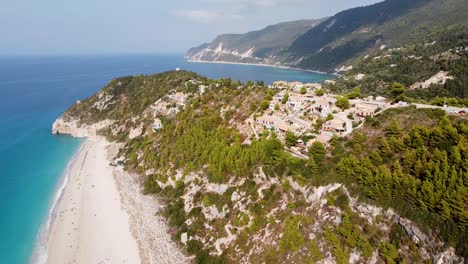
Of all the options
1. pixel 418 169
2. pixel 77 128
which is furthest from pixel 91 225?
pixel 77 128

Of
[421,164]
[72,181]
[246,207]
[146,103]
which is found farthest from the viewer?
[146,103]

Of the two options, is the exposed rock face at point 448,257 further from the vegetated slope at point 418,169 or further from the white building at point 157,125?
the white building at point 157,125

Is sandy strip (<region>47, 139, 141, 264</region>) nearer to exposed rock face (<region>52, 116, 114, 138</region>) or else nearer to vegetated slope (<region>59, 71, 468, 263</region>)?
vegetated slope (<region>59, 71, 468, 263</region>)

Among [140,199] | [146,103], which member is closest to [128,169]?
[140,199]

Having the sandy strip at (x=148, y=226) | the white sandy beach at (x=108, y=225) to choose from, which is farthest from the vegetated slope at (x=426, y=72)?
the white sandy beach at (x=108, y=225)

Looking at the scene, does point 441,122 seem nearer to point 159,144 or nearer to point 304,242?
point 304,242

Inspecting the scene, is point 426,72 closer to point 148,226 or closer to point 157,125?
point 157,125

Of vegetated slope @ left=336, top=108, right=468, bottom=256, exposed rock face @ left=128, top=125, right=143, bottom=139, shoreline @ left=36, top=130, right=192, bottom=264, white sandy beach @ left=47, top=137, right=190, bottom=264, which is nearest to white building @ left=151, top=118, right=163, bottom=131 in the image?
exposed rock face @ left=128, top=125, right=143, bottom=139
